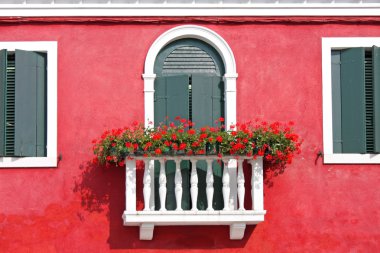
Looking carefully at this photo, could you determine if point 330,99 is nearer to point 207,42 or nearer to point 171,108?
point 207,42

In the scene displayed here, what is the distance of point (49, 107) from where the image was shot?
44.2ft

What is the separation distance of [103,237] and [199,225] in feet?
4.24

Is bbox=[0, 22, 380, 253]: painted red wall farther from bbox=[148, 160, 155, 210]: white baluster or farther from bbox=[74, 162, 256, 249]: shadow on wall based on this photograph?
bbox=[148, 160, 155, 210]: white baluster

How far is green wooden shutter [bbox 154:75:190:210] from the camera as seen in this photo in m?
13.3

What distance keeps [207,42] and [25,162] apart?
9.78ft

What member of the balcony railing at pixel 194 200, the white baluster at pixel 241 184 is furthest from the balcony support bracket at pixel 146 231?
the white baluster at pixel 241 184

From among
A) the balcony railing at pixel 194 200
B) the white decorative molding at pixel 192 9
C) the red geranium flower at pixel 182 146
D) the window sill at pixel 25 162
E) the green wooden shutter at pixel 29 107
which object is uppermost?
the white decorative molding at pixel 192 9

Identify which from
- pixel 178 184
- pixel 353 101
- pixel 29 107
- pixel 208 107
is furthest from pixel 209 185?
pixel 29 107

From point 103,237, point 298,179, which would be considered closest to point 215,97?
point 298,179

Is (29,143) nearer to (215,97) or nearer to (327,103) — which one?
(215,97)

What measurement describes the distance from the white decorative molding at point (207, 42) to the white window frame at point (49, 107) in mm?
1239

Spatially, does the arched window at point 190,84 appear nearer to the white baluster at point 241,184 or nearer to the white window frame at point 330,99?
the white baluster at point 241,184

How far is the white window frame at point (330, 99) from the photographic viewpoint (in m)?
13.4

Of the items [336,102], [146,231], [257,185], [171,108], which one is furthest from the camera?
[336,102]
